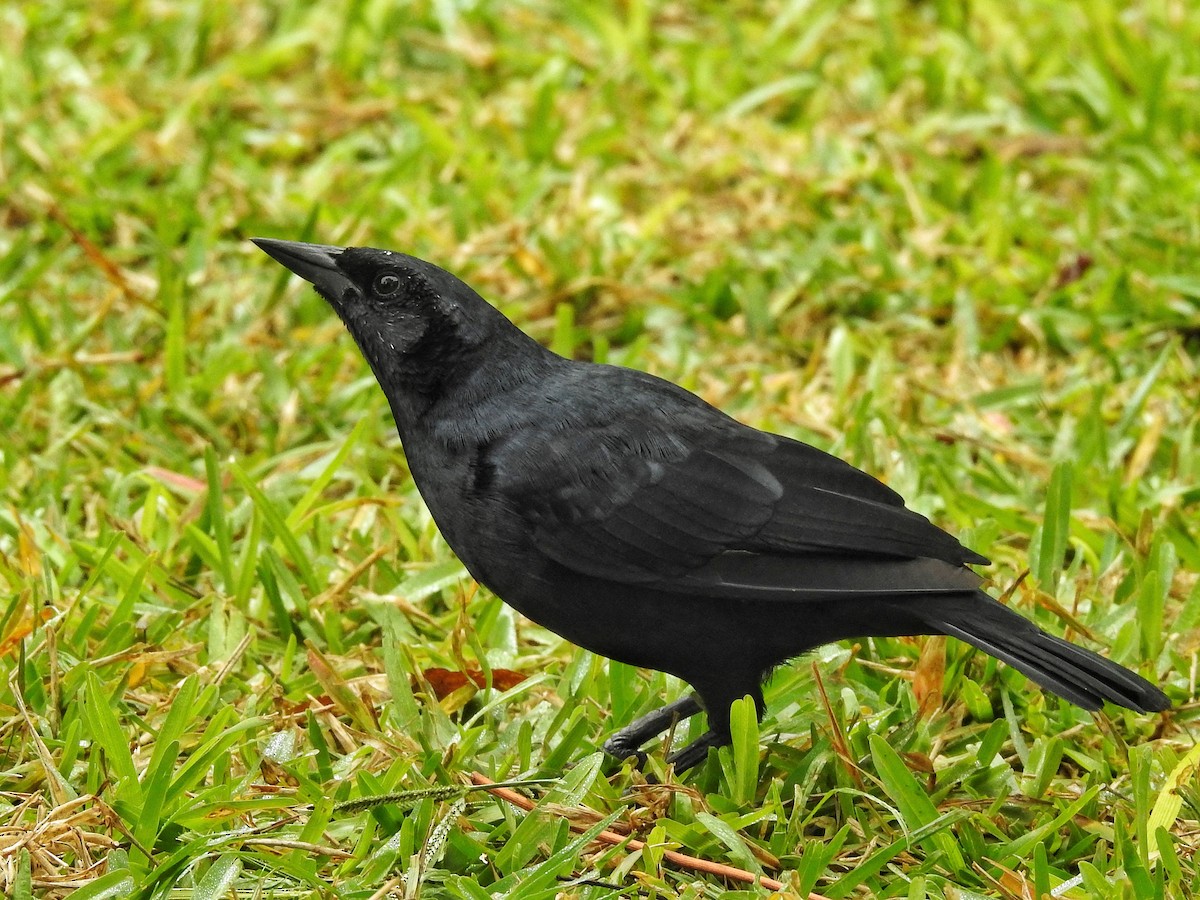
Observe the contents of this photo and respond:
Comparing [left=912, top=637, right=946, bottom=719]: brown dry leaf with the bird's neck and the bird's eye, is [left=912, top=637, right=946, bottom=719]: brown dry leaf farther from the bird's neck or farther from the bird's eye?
the bird's eye

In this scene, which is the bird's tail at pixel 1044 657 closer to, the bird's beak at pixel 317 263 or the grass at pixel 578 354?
the grass at pixel 578 354

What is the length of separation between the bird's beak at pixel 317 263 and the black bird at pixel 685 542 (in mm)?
340

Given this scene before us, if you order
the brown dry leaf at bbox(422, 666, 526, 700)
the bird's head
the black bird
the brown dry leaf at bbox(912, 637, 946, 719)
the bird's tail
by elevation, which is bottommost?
the brown dry leaf at bbox(912, 637, 946, 719)

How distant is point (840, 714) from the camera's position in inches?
145

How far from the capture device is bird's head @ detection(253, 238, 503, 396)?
3705mm

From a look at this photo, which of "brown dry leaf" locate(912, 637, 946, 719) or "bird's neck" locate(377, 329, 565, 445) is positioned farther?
"brown dry leaf" locate(912, 637, 946, 719)

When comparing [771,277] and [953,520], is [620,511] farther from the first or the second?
[771,277]

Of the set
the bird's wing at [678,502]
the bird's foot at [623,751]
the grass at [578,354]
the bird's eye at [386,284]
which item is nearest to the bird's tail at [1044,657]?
the bird's wing at [678,502]

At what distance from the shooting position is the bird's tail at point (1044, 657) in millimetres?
3281

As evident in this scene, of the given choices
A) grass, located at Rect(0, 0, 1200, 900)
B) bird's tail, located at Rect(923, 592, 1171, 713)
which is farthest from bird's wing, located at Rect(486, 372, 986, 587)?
grass, located at Rect(0, 0, 1200, 900)

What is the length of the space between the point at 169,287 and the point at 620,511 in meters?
2.76

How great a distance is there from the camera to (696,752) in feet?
12.0

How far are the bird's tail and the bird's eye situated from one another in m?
1.45

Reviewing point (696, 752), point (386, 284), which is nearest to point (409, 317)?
point (386, 284)
